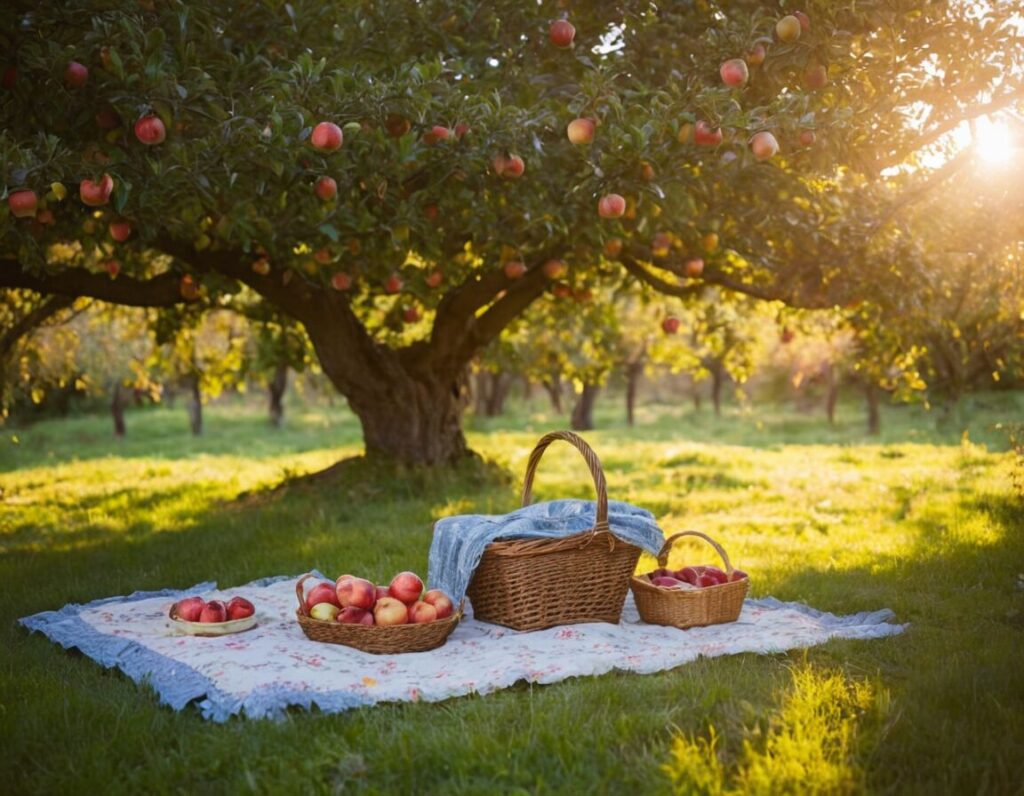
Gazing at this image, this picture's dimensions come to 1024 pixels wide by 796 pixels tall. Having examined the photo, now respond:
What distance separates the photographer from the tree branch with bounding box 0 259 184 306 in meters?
10.2

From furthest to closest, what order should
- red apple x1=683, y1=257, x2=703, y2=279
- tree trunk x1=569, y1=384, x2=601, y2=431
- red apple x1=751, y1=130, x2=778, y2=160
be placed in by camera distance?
tree trunk x1=569, y1=384, x2=601, y2=431 < red apple x1=683, y1=257, x2=703, y2=279 < red apple x1=751, y1=130, x2=778, y2=160

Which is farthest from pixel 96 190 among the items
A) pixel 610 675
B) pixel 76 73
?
pixel 610 675

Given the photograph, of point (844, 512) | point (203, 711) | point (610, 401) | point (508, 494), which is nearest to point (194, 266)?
point (508, 494)

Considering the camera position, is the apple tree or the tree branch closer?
the apple tree

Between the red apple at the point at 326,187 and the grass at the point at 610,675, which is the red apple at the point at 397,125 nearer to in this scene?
the red apple at the point at 326,187

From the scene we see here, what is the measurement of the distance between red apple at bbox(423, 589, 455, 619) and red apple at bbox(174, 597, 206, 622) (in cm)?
145

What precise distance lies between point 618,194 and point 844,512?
5.15 m

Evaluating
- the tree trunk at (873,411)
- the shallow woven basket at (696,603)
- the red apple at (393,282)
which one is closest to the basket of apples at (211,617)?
the shallow woven basket at (696,603)

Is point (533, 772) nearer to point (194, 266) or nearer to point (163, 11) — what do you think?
point (163, 11)

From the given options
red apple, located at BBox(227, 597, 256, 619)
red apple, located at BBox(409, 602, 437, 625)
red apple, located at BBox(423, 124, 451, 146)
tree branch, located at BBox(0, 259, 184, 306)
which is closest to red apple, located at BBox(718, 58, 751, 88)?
red apple, located at BBox(423, 124, 451, 146)

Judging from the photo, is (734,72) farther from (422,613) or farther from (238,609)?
(238,609)

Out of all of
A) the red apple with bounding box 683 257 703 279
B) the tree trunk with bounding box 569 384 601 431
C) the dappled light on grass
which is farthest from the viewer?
the tree trunk with bounding box 569 384 601 431

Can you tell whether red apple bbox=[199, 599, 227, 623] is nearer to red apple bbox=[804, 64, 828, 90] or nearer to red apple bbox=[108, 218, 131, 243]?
red apple bbox=[108, 218, 131, 243]

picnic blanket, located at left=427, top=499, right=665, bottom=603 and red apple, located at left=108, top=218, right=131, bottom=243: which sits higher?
red apple, located at left=108, top=218, right=131, bottom=243
